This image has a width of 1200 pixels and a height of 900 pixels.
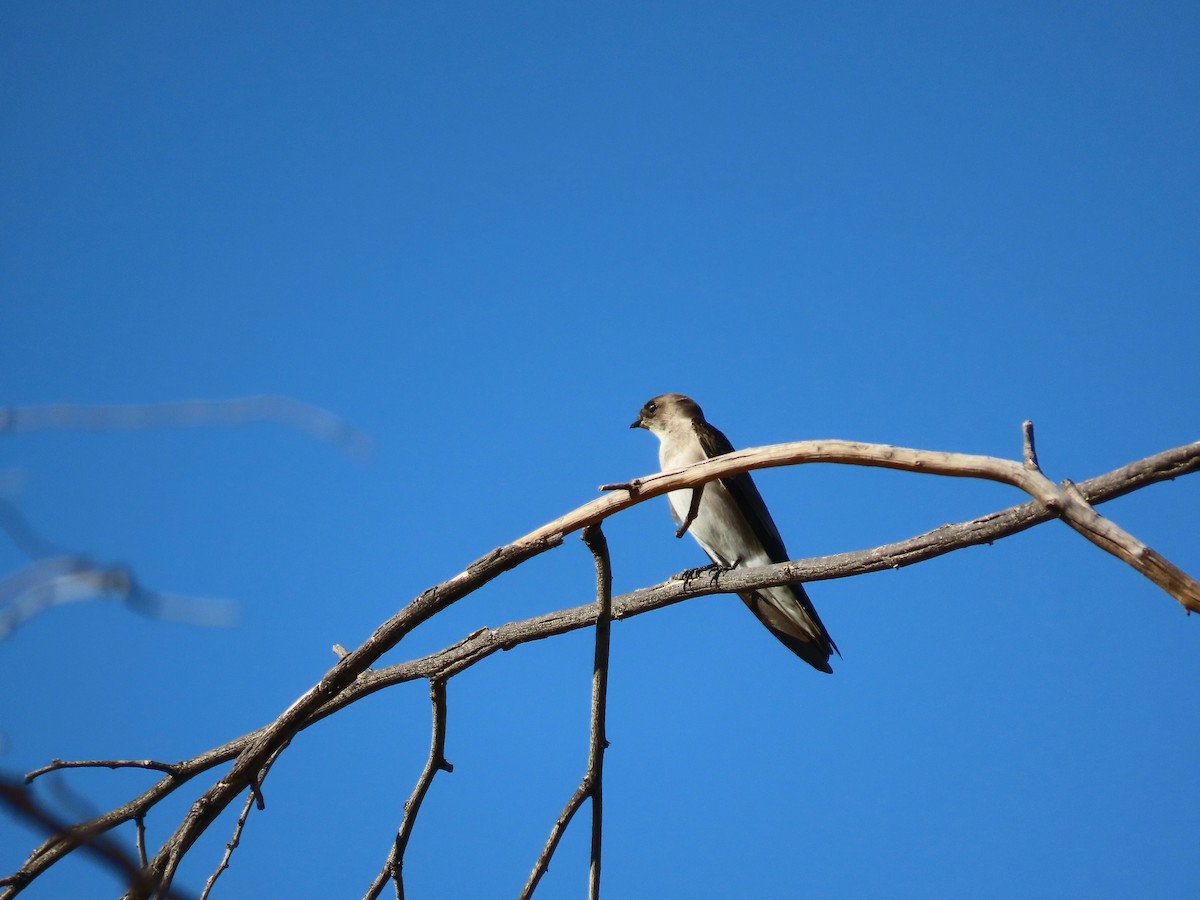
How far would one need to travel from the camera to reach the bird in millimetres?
7766

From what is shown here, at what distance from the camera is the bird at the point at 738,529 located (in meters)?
7.77

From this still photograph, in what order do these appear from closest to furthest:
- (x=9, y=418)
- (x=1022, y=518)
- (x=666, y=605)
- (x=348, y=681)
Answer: (x=9, y=418)
(x=1022, y=518)
(x=348, y=681)
(x=666, y=605)

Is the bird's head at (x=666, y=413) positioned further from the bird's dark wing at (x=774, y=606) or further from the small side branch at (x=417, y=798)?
the small side branch at (x=417, y=798)

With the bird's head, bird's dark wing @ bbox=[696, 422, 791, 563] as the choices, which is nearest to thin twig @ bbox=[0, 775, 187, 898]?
bird's dark wing @ bbox=[696, 422, 791, 563]

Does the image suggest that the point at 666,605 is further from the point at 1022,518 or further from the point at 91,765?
the point at 91,765

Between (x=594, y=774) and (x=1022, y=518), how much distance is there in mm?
1646

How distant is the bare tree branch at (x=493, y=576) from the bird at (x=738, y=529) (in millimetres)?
2995

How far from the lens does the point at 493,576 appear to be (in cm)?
377

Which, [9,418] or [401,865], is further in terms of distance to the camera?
[401,865]

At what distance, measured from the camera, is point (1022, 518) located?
346 cm

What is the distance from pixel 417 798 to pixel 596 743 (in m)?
0.83

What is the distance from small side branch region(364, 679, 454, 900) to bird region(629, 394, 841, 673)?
330 cm

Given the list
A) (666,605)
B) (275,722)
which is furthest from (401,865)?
(666,605)

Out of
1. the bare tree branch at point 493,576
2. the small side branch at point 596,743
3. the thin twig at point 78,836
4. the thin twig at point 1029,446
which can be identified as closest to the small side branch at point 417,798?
the bare tree branch at point 493,576
